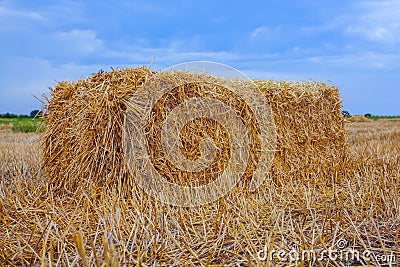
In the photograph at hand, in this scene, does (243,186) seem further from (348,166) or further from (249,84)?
(348,166)

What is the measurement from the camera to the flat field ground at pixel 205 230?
204 cm

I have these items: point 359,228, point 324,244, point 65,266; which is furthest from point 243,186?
point 65,266

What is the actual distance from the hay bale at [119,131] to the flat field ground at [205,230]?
187mm

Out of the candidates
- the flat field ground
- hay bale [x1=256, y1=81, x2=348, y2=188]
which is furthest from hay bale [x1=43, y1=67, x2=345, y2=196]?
the flat field ground

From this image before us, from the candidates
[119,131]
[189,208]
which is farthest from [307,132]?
[119,131]

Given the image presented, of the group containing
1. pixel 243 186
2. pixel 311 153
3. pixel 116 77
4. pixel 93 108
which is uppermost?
pixel 116 77

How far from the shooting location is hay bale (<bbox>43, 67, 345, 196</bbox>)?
3252 millimetres

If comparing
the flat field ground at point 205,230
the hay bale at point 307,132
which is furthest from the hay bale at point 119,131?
the flat field ground at point 205,230

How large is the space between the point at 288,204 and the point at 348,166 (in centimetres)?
198

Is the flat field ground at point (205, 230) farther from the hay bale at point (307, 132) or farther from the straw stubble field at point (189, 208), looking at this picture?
the hay bale at point (307, 132)

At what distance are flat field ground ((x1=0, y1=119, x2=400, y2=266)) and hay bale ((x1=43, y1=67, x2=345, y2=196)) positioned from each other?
0.19m

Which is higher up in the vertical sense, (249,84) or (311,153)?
(249,84)

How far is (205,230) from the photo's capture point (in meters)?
2.48

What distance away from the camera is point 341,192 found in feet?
12.1
